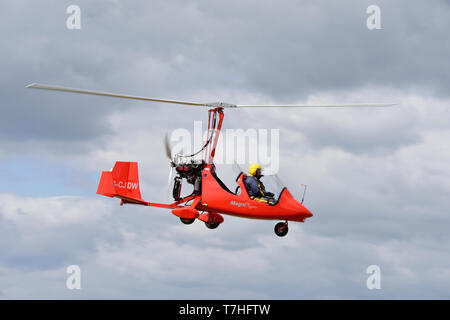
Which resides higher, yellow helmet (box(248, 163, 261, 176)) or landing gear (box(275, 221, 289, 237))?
yellow helmet (box(248, 163, 261, 176))

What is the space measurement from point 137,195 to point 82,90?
28.0 feet

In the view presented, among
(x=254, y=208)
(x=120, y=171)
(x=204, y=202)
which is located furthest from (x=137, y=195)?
(x=254, y=208)

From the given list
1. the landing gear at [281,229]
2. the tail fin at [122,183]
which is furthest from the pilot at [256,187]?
the tail fin at [122,183]

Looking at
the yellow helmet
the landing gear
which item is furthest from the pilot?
the landing gear

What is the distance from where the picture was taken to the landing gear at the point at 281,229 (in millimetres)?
32562

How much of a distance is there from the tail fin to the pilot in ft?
20.7

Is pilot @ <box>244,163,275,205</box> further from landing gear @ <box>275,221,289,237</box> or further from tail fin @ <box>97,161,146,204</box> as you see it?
tail fin @ <box>97,161,146,204</box>

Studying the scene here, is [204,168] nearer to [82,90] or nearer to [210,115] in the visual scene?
[210,115]

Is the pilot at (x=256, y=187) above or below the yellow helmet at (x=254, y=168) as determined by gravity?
below

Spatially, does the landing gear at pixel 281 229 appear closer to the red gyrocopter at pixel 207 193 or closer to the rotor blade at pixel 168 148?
the red gyrocopter at pixel 207 193

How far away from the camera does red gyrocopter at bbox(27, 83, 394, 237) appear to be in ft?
105

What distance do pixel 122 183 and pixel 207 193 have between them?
16.7 feet

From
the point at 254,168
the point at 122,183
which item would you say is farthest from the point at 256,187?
the point at 122,183

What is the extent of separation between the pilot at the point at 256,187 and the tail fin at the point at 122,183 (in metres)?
6.32
